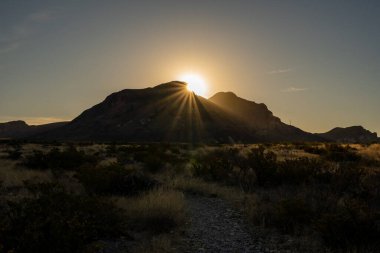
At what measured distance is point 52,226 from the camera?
4547 millimetres

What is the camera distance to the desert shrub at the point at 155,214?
23.6 ft

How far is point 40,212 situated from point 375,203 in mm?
7828

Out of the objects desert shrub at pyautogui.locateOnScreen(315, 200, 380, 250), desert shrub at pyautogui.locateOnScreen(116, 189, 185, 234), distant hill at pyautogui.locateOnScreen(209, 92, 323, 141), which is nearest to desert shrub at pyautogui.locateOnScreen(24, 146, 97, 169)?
desert shrub at pyautogui.locateOnScreen(116, 189, 185, 234)

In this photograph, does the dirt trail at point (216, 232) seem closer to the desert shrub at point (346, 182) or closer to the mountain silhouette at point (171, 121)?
the desert shrub at point (346, 182)

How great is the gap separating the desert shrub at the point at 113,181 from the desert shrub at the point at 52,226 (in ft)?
12.4

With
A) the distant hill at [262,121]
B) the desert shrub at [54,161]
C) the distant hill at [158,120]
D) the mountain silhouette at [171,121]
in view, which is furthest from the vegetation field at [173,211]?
the distant hill at [262,121]

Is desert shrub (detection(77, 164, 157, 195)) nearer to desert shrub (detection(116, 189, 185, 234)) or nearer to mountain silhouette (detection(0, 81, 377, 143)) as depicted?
desert shrub (detection(116, 189, 185, 234))

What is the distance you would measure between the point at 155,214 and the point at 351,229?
13.0 ft

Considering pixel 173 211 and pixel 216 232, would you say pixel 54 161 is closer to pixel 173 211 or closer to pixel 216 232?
pixel 173 211

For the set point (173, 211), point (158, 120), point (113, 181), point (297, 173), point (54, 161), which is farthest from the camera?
point (158, 120)

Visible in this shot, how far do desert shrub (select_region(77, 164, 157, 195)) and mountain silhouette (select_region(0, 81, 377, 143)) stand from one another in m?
88.5

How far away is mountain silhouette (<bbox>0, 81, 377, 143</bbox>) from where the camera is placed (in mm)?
117750

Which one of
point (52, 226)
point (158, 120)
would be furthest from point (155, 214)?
point (158, 120)

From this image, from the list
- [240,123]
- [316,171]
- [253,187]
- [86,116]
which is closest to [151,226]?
[253,187]
